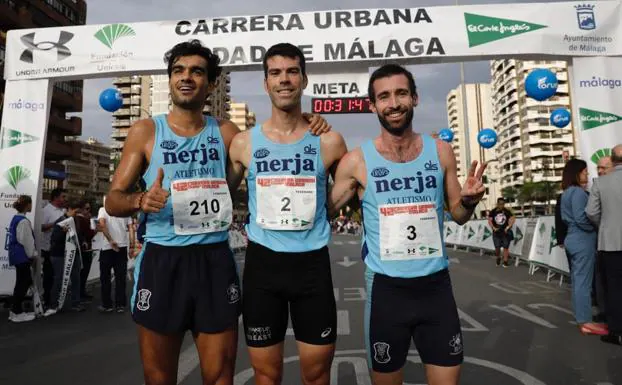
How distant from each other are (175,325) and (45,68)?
25.5 feet

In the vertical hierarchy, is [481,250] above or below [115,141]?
below

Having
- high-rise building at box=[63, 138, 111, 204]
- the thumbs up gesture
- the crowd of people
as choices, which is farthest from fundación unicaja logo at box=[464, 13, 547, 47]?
high-rise building at box=[63, 138, 111, 204]

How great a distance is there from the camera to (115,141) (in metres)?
94.3

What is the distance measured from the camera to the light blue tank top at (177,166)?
8.36 feet

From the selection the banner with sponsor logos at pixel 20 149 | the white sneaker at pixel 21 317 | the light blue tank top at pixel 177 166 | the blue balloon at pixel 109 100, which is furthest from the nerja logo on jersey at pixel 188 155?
the blue balloon at pixel 109 100

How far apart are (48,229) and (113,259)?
157 centimetres

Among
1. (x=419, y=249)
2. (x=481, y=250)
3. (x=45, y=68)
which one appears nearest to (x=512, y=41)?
(x=419, y=249)

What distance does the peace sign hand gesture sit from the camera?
2.42m

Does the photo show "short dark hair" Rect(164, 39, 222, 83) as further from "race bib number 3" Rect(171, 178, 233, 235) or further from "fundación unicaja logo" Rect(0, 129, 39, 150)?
"fundación unicaja logo" Rect(0, 129, 39, 150)

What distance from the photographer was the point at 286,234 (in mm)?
2592

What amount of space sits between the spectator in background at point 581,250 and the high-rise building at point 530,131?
282ft

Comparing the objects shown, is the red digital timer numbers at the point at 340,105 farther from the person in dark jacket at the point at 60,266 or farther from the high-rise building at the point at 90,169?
the high-rise building at the point at 90,169

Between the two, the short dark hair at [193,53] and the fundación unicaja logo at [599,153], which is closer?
the short dark hair at [193,53]

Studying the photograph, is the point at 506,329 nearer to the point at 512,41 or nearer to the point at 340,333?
the point at 340,333
